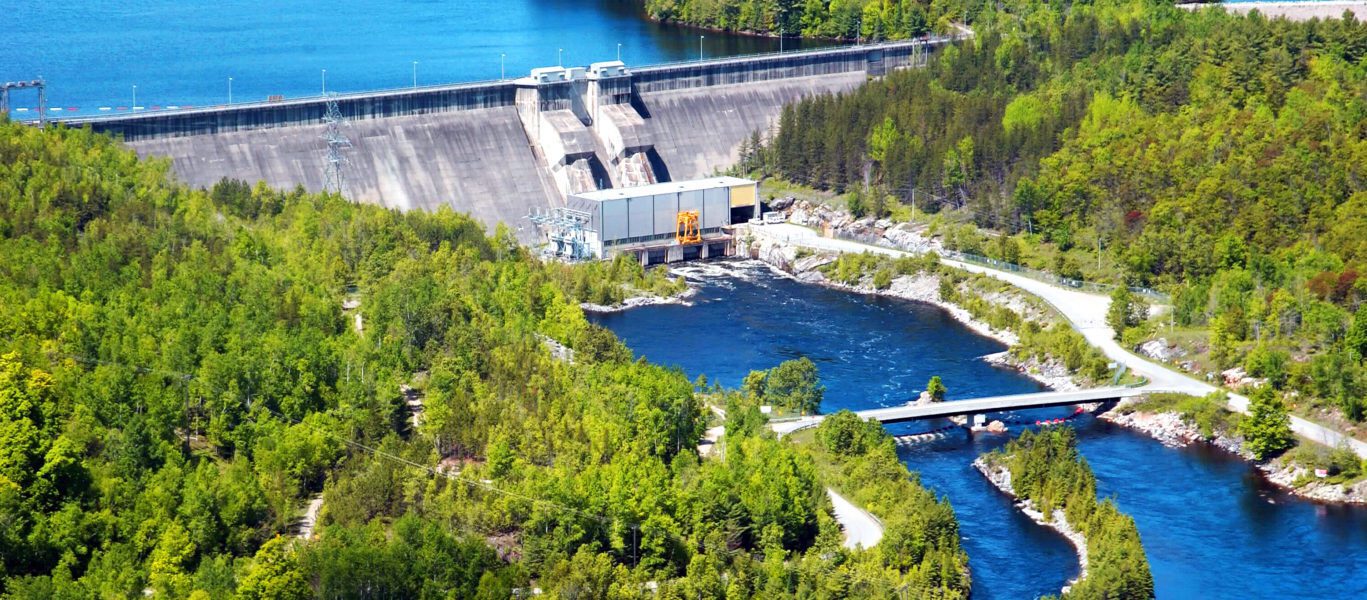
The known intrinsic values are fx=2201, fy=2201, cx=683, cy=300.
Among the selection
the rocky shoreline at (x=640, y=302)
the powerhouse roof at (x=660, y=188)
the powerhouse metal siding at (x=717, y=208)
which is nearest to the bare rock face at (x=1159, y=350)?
the rocky shoreline at (x=640, y=302)

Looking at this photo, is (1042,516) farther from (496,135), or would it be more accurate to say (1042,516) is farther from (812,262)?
(496,135)

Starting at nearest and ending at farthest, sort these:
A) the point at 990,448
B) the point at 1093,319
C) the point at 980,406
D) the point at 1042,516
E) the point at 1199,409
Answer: the point at 1042,516 < the point at 990,448 < the point at 1199,409 < the point at 980,406 < the point at 1093,319

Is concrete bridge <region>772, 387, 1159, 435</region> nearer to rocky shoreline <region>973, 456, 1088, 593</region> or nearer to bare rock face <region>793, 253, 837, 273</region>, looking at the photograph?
rocky shoreline <region>973, 456, 1088, 593</region>

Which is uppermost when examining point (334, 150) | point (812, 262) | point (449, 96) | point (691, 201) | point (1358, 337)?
point (449, 96)

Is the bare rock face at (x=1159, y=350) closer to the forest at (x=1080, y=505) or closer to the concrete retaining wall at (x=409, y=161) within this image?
the forest at (x=1080, y=505)

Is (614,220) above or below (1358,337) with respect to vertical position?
above

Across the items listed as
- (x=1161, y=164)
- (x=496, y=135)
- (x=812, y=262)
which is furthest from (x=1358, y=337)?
(x=496, y=135)

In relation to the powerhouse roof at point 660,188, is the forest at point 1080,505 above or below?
below

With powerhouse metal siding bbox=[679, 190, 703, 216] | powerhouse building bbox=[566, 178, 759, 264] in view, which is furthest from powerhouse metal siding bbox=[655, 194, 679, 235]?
powerhouse metal siding bbox=[679, 190, 703, 216]
